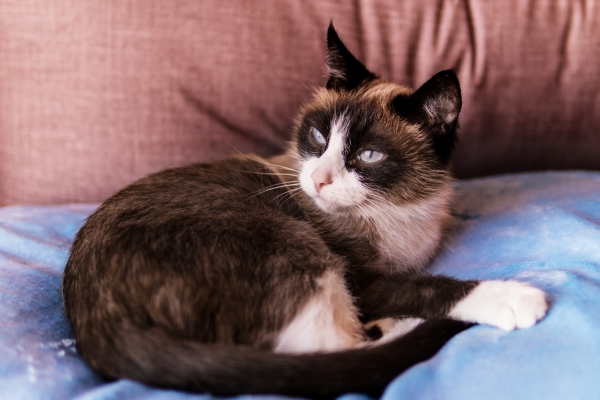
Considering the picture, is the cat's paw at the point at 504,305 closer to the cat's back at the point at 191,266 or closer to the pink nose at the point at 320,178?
the cat's back at the point at 191,266

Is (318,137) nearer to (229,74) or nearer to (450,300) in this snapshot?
(229,74)

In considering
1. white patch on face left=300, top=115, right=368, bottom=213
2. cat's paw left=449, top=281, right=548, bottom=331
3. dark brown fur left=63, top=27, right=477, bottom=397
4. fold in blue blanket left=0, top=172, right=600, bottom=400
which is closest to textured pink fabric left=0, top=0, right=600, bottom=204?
fold in blue blanket left=0, top=172, right=600, bottom=400

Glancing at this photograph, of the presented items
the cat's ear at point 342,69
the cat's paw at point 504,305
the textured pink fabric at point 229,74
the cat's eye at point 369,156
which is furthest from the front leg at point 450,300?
the textured pink fabric at point 229,74

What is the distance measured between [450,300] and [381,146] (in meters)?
0.45

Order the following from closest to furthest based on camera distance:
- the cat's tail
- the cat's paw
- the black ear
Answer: the cat's tail
the cat's paw
the black ear

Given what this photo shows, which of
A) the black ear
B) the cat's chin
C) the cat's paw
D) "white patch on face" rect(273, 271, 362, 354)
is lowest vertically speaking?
A: "white patch on face" rect(273, 271, 362, 354)

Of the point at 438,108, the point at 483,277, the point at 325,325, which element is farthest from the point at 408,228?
the point at 325,325

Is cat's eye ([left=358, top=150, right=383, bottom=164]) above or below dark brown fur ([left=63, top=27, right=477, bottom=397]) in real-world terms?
above

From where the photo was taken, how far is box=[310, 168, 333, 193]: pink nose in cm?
131

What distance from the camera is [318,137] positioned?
4.85 feet

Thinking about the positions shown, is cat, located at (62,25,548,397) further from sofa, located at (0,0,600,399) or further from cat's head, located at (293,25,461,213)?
sofa, located at (0,0,600,399)

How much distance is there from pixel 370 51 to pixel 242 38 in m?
0.49

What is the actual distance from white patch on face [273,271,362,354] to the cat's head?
27 cm

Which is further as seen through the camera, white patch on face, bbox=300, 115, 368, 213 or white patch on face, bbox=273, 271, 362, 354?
white patch on face, bbox=300, 115, 368, 213
